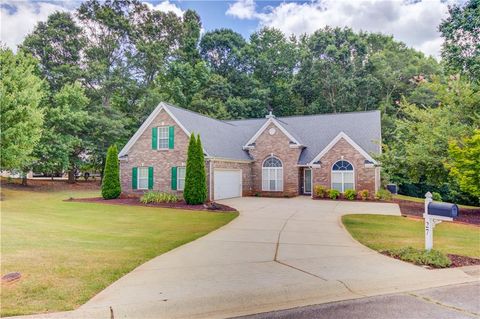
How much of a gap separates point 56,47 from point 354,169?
2946 centimetres

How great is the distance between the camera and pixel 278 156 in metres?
23.2

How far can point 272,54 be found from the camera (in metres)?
43.2

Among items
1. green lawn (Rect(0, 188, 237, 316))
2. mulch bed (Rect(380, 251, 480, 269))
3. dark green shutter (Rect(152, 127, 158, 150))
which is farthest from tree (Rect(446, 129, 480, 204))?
dark green shutter (Rect(152, 127, 158, 150))

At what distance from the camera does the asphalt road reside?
416 centimetres

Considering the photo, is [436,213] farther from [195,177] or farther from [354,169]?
[354,169]

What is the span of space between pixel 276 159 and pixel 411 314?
63.1ft

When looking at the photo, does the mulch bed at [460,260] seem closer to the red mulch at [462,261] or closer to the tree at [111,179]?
the red mulch at [462,261]

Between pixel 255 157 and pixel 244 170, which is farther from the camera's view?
pixel 255 157

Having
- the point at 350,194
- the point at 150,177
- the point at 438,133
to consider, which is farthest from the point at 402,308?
the point at 150,177

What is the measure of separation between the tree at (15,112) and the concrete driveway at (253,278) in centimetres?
1603

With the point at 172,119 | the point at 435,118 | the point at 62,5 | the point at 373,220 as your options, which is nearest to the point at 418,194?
the point at 435,118

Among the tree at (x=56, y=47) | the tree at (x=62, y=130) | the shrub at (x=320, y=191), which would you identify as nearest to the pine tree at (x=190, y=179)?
the shrub at (x=320, y=191)

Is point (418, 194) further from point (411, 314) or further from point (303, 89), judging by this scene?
point (411, 314)

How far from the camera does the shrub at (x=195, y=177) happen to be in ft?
56.4
